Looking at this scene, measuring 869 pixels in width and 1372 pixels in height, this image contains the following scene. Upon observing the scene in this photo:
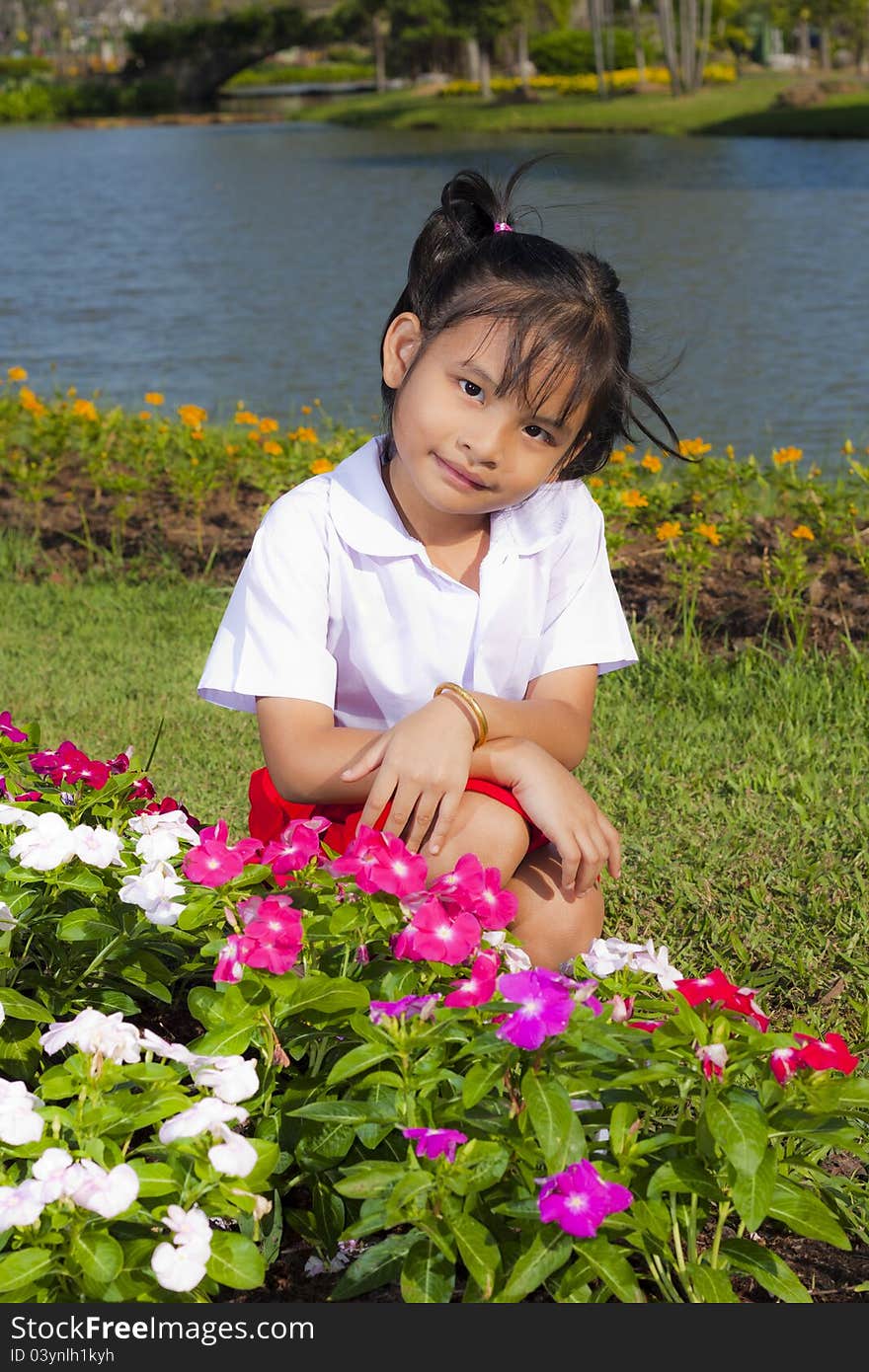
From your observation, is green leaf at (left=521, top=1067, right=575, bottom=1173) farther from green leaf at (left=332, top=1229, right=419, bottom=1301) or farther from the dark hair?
the dark hair

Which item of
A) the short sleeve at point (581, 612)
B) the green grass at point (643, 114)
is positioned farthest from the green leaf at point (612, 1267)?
the green grass at point (643, 114)

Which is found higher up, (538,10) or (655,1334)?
(538,10)

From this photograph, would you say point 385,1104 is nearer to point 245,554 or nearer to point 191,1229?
point 191,1229

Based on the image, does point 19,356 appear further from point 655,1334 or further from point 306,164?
point 306,164

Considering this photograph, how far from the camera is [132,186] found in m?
22.4

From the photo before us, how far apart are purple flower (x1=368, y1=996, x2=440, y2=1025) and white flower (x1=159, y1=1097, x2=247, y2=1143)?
15 cm

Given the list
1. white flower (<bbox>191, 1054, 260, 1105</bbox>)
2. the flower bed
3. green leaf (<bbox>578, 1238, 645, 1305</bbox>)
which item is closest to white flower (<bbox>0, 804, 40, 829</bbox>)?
the flower bed

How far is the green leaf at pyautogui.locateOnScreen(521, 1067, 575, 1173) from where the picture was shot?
3.76 ft

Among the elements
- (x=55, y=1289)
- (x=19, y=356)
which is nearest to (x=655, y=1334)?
(x=55, y=1289)

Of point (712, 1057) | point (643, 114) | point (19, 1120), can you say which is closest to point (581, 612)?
point (712, 1057)

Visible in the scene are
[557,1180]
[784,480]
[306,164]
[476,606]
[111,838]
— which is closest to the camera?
[557,1180]

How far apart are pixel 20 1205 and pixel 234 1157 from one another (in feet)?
0.54

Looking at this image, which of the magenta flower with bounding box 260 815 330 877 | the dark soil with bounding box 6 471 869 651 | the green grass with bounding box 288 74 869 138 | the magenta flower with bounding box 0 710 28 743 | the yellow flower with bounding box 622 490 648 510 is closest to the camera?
the magenta flower with bounding box 260 815 330 877

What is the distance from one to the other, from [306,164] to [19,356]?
2006cm
